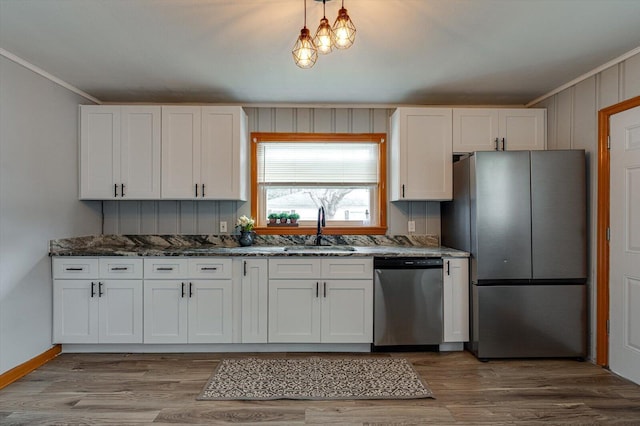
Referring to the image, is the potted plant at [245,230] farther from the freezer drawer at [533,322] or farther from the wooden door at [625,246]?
the wooden door at [625,246]

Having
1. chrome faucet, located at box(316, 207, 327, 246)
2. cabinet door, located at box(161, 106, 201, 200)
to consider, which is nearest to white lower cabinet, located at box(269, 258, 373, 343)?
chrome faucet, located at box(316, 207, 327, 246)

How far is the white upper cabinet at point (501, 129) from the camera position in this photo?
3.55 m

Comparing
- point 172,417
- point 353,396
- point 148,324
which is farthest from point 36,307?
point 353,396

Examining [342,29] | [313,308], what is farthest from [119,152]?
[342,29]

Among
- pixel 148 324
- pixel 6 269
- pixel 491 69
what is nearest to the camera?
pixel 6 269

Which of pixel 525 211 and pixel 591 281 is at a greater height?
pixel 525 211

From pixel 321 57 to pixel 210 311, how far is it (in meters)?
2.26

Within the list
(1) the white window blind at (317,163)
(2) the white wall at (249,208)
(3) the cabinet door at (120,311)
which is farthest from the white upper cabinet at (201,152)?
(3) the cabinet door at (120,311)

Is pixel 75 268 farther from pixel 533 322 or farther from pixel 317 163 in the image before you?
pixel 533 322

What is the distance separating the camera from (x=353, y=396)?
248 centimetres

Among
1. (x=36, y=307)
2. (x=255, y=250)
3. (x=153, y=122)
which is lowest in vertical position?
(x=36, y=307)

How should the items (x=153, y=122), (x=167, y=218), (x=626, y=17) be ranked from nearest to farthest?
(x=626, y=17) → (x=153, y=122) → (x=167, y=218)

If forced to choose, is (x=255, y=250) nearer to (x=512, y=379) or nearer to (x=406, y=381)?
(x=406, y=381)

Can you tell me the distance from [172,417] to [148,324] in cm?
113
